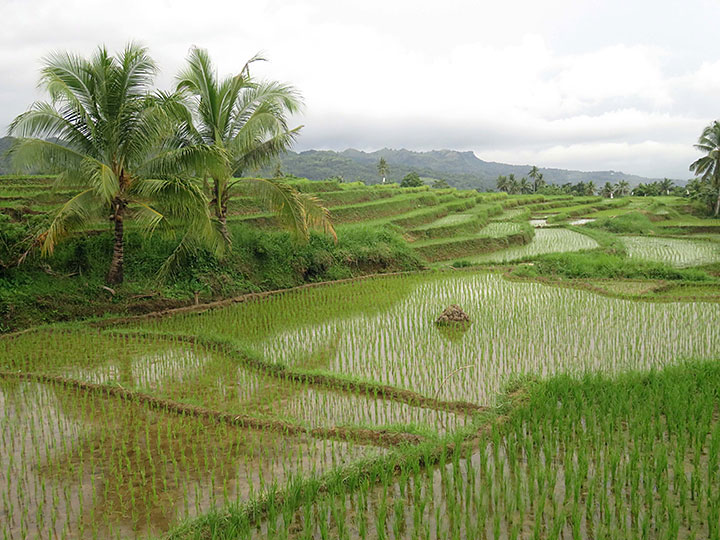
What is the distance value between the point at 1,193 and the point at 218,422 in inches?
330

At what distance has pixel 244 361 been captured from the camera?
612 cm

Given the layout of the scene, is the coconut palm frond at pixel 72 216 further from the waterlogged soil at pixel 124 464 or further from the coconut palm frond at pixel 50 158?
the waterlogged soil at pixel 124 464

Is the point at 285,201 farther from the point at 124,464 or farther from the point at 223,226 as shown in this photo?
the point at 124,464

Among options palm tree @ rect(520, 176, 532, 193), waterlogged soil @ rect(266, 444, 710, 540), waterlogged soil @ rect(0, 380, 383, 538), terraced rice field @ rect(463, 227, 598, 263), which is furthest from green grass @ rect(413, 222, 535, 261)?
palm tree @ rect(520, 176, 532, 193)

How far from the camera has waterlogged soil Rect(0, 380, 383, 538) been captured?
3.21 meters

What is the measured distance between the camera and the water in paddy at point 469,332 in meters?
5.71

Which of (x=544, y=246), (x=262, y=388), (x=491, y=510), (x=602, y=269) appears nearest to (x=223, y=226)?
(x=262, y=388)

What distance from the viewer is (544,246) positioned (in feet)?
48.1

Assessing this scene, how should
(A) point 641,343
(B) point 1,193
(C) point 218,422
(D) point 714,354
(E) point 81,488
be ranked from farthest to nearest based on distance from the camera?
(B) point 1,193
(A) point 641,343
(D) point 714,354
(C) point 218,422
(E) point 81,488

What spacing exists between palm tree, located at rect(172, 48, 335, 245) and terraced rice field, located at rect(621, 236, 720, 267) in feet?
27.9

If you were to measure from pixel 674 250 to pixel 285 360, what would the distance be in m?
12.1

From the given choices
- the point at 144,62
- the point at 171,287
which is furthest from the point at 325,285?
the point at 144,62

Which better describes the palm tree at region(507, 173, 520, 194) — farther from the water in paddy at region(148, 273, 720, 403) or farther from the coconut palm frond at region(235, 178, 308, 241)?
the coconut palm frond at region(235, 178, 308, 241)

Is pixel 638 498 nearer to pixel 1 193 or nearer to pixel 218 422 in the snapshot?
pixel 218 422
